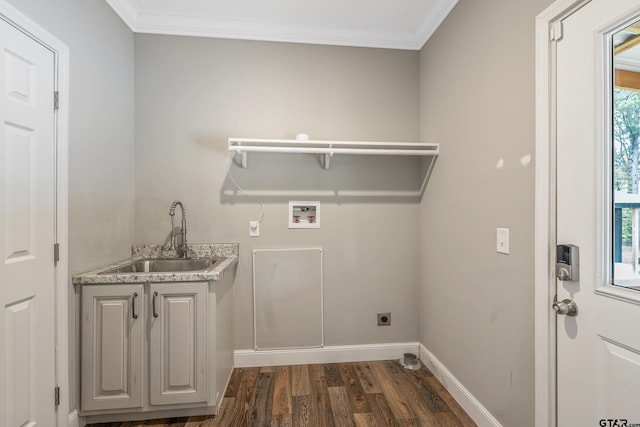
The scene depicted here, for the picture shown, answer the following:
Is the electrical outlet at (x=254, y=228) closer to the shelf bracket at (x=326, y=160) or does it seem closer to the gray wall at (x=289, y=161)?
the gray wall at (x=289, y=161)

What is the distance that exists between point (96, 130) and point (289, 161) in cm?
131

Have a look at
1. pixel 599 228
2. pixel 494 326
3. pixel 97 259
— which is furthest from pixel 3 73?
pixel 494 326

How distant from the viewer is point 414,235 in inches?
99.3

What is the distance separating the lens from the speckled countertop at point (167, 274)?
167cm

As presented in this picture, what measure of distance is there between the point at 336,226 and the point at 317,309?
72cm

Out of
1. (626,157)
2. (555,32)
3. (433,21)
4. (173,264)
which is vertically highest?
(433,21)

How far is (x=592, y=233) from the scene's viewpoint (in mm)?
1104

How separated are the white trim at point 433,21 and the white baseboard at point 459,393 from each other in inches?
101

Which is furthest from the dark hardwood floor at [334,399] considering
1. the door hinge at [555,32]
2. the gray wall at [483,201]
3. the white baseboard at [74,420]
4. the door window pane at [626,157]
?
the door hinge at [555,32]

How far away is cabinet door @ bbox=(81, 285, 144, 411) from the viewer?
1674 mm

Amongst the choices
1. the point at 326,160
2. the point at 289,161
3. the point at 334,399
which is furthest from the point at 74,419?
the point at 326,160

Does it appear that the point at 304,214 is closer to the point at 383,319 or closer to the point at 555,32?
the point at 383,319

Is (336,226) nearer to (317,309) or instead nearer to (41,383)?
(317,309)

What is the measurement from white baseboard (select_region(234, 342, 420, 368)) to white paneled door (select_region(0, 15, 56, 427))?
119 cm
